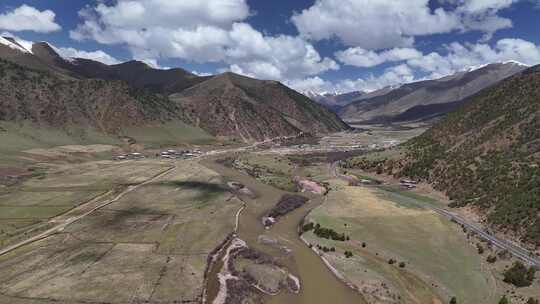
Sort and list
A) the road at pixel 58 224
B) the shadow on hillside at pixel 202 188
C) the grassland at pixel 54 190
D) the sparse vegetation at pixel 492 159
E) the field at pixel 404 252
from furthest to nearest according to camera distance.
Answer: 1. the shadow on hillside at pixel 202 188
2. the sparse vegetation at pixel 492 159
3. the grassland at pixel 54 190
4. the road at pixel 58 224
5. the field at pixel 404 252

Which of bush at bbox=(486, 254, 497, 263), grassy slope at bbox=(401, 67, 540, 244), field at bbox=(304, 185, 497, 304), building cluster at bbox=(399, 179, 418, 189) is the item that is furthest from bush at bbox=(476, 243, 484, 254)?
building cluster at bbox=(399, 179, 418, 189)

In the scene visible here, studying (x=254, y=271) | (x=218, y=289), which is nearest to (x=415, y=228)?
(x=254, y=271)

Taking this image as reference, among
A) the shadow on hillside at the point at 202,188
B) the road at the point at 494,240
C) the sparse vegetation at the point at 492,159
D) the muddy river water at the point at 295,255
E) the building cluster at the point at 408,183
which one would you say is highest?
the sparse vegetation at the point at 492,159

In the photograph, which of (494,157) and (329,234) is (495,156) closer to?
(494,157)

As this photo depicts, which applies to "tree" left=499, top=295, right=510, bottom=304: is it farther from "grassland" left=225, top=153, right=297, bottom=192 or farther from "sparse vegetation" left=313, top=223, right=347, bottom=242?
"grassland" left=225, top=153, right=297, bottom=192

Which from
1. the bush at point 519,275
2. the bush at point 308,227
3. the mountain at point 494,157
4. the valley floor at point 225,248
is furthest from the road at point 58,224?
the mountain at point 494,157

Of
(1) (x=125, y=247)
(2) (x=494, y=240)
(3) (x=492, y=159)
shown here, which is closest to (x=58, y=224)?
(1) (x=125, y=247)

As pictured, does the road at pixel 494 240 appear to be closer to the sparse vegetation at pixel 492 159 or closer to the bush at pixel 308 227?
the sparse vegetation at pixel 492 159
